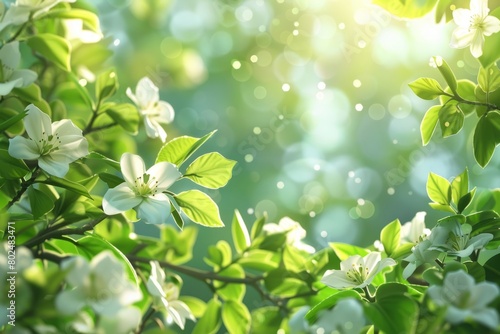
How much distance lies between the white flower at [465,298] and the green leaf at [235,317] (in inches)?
14.3

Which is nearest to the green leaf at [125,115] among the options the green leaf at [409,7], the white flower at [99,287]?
the green leaf at [409,7]

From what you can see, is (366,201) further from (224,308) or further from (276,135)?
(224,308)

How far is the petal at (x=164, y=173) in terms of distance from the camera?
56 cm

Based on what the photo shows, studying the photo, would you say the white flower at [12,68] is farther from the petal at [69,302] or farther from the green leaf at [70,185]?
the petal at [69,302]

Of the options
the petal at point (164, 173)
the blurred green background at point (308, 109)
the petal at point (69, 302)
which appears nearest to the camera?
the petal at point (69, 302)

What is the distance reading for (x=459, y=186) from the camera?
640 millimetres

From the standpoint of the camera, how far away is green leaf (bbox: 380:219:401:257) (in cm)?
65

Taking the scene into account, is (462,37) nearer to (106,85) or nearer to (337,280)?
(337,280)

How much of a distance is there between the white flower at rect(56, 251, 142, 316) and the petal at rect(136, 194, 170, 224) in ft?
0.57

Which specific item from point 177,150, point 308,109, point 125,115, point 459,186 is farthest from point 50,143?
point 308,109

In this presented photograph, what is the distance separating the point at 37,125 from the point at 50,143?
0.8 inches

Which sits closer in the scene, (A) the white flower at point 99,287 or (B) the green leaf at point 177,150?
(A) the white flower at point 99,287

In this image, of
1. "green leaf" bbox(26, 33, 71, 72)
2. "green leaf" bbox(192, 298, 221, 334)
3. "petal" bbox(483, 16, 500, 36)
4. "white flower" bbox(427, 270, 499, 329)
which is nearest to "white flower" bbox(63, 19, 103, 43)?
"green leaf" bbox(26, 33, 71, 72)

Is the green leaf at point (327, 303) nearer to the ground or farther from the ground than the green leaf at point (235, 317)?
farther from the ground
